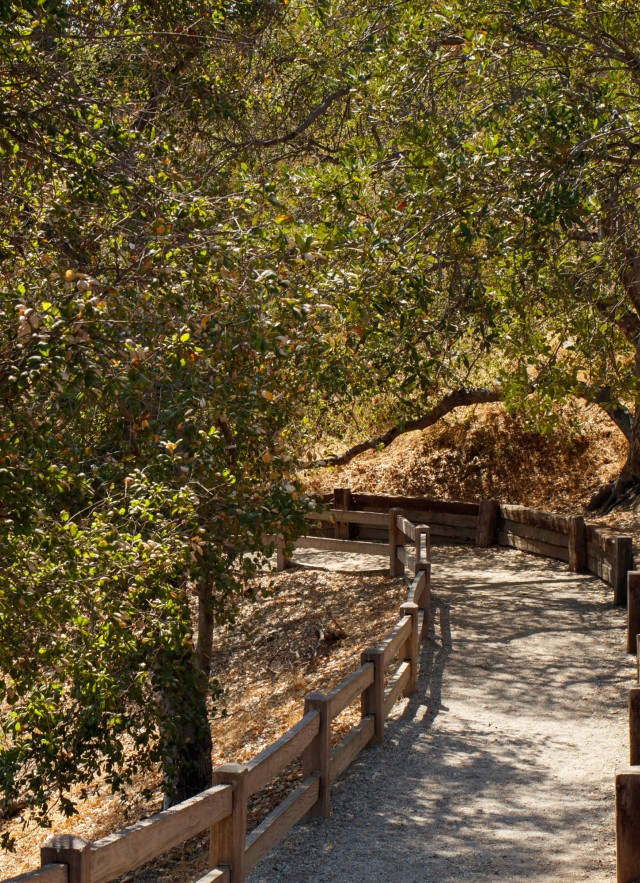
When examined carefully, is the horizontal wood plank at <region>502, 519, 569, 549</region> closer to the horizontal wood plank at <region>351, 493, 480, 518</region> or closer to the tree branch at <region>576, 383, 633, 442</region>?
the horizontal wood plank at <region>351, 493, 480, 518</region>

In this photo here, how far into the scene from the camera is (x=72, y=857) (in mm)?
3377

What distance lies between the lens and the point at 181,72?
10461 mm

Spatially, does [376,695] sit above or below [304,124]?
below

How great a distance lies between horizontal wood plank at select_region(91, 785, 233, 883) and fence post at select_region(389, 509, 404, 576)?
444 inches

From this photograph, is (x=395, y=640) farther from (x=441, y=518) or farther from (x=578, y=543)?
(x=441, y=518)

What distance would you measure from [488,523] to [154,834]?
15346 millimetres

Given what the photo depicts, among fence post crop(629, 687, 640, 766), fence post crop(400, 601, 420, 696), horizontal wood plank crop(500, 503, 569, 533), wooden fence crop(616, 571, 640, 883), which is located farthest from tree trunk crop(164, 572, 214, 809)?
horizontal wood plank crop(500, 503, 569, 533)

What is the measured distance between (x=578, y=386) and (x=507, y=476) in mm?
8526

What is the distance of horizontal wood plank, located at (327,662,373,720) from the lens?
6719mm

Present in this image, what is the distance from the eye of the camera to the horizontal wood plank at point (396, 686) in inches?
342

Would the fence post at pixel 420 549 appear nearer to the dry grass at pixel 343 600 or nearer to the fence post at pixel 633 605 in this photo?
the dry grass at pixel 343 600

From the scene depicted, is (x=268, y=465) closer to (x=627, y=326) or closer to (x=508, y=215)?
(x=508, y=215)

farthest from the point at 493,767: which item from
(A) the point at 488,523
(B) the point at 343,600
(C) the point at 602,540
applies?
(A) the point at 488,523

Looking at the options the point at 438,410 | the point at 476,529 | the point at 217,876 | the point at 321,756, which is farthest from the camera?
the point at 438,410
